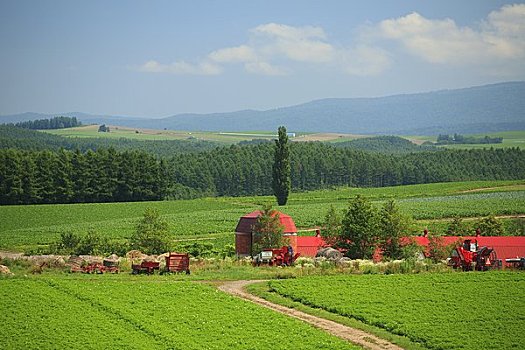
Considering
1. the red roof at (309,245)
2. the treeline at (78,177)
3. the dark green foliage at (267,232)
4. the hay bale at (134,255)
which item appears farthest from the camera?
the treeline at (78,177)

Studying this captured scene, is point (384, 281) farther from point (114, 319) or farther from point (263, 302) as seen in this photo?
point (114, 319)

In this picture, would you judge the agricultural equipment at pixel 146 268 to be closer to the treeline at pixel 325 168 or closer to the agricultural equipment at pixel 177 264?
the agricultural equipment at pixel 177 264

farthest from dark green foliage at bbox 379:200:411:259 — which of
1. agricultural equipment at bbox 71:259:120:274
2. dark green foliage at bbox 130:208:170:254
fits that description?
agricultural equipment at bbox 71:259:120:274

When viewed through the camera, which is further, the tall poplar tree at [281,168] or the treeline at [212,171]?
the treeline at [212,171]

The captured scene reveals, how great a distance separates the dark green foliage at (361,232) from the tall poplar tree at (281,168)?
133 ft

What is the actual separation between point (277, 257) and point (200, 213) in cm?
4568

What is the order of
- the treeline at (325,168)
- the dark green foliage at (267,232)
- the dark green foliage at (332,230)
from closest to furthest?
the dark green foliage at (267,232), the dark green foliage at (332,230), the treeline at (325,168)

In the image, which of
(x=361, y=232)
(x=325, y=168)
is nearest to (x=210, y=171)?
(x=325, y=168)

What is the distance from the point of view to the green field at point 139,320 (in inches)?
989

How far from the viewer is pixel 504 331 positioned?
2620 cm

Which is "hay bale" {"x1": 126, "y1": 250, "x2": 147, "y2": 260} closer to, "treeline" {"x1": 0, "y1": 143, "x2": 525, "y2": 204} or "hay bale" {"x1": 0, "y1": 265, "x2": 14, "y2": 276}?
"hay bale" {"x1": 0, "y1": 265, "x2": 14, "y2": 276}

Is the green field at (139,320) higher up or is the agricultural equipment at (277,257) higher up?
the green field at (139,320)

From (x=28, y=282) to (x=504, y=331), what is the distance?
2289cm

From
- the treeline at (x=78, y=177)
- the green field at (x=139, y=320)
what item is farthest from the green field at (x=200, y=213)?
the green field at (x=139, y=320)
